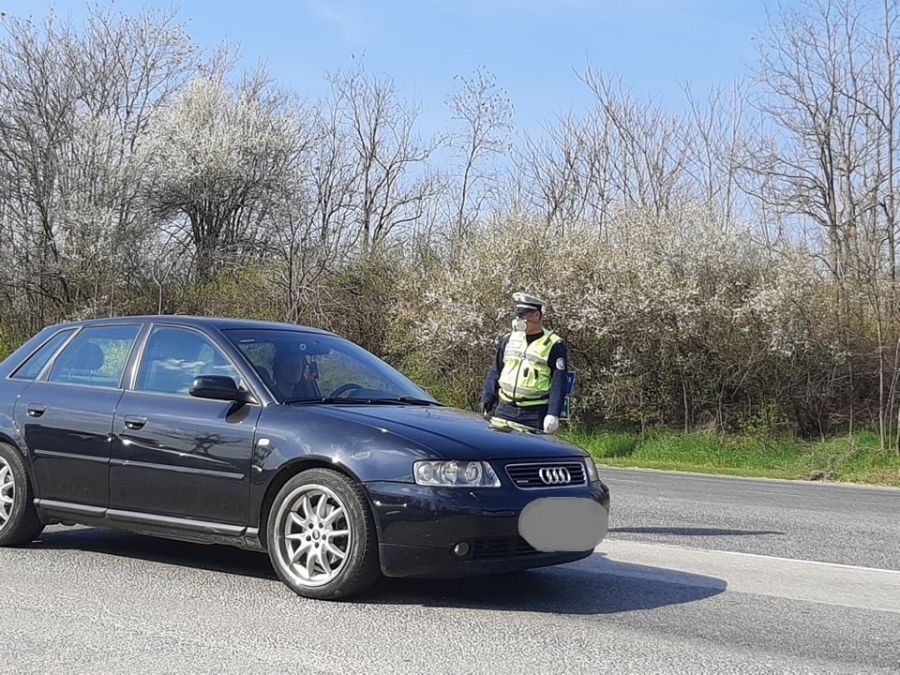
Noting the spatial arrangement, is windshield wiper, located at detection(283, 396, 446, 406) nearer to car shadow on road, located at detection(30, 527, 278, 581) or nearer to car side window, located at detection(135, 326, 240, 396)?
car side window, located at detection(135, 326, 240, 396)

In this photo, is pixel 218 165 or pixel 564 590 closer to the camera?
pixel 564 590

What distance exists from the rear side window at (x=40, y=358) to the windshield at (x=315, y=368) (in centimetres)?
153

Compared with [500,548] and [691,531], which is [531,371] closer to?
[691,531]

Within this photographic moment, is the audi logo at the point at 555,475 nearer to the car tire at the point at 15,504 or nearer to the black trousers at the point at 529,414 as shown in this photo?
the black trousers at the point at 529,414

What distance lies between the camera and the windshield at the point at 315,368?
6.59m

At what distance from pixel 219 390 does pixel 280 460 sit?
61cm

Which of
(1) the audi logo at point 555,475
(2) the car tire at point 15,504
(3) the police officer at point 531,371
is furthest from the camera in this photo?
(3) the police officer at point 531,371

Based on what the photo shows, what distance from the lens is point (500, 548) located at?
566cm

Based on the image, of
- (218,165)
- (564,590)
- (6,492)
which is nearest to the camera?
(564,590)

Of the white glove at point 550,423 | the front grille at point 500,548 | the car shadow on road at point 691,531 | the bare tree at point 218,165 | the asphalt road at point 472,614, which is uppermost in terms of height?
the bare tree at point 218,165

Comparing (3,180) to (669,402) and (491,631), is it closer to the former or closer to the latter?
(669,402)

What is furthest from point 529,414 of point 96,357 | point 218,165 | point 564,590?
point 218,165

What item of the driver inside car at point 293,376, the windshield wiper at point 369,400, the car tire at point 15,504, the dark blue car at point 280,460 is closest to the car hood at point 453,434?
the dark blue car at point 280,460

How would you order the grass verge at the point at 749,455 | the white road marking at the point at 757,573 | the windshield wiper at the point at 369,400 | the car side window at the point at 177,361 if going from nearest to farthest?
the white road marking at the point at 757,573 → the windshield wiper at the point at 369,400 → the car side window at the point at 177,361 → the grass verge at the point at 749,455
